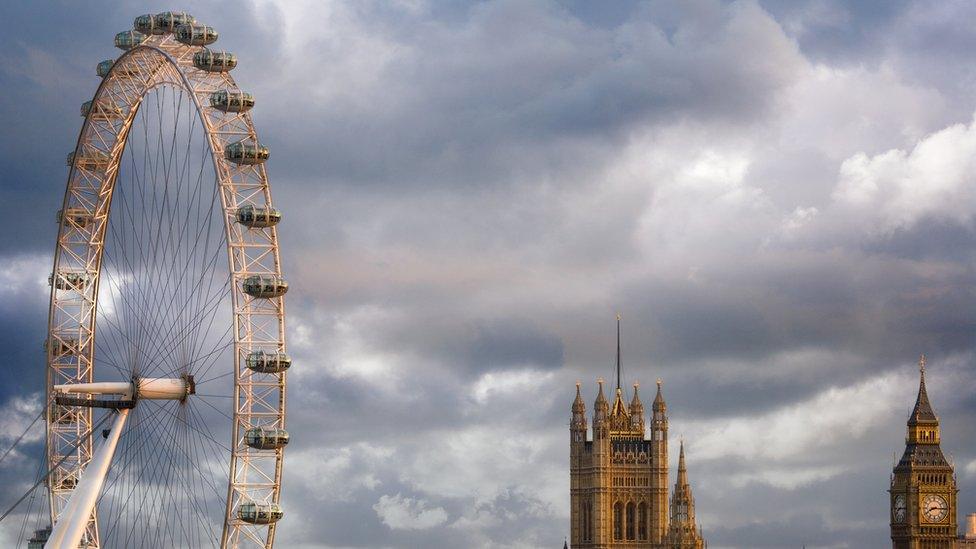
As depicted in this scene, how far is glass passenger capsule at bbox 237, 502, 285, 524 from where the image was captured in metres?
110

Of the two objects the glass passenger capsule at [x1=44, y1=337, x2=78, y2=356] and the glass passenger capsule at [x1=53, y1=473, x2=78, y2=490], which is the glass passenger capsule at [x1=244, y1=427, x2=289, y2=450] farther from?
the glass passenger capsule at [x1=53, y1=473, x2=78, y2=490]

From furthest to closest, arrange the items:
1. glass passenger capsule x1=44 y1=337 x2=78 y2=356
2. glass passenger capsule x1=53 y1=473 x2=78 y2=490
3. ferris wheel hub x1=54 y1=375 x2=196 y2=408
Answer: glass passenger capsule x1=53 y1=473 x2=78 y2=490
glass passenger capsule x1=44 y1=337 x2=78 y2=356
ferris wheel hub x1=54 y1=375 x2=196 y2=408

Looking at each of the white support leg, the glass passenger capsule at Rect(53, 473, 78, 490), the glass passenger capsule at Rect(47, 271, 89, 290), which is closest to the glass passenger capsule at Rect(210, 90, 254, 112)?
the white support leg

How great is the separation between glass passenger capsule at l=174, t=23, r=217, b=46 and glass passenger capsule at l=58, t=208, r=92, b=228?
60.6 ft

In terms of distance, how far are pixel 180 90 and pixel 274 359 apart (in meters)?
16.0

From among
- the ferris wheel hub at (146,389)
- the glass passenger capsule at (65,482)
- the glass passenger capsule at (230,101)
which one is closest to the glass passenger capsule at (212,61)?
the glass passenger capsule at (230,101)

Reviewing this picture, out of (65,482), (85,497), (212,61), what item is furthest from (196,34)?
(65,482)

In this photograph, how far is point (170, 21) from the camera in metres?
117

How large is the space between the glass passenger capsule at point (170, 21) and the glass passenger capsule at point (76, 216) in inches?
641

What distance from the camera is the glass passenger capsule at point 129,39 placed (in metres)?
120

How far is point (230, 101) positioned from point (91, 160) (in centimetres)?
1910

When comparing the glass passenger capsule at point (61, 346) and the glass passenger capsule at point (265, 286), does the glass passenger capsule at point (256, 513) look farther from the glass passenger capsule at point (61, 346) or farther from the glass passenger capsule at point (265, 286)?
the glass passenger capsule at point (61, 346)

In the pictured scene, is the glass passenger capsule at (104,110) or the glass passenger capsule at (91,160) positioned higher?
the glass passenger capsule at (104,110)

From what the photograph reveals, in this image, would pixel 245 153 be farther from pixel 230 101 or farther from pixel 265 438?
pixel 265 438
